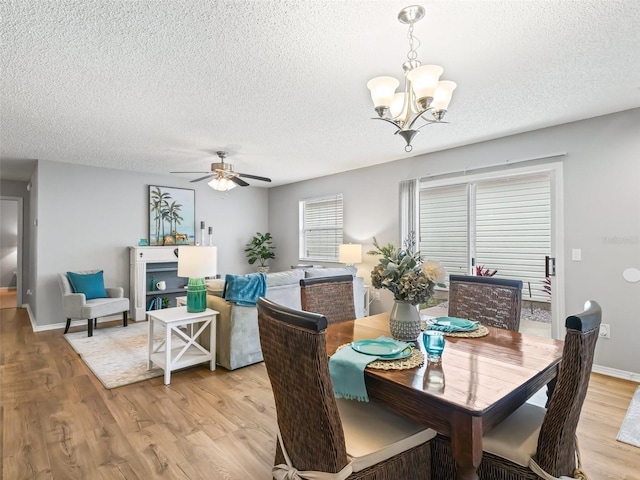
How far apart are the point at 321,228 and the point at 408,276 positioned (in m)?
4.87

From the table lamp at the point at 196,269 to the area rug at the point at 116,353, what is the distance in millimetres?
787

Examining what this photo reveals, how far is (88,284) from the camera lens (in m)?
4.98

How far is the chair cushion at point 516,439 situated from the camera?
1.29 meters

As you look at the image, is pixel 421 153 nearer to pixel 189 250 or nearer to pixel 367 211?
pixel 367 211

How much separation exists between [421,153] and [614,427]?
359cm

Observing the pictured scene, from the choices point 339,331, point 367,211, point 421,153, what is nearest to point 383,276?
point 339,331

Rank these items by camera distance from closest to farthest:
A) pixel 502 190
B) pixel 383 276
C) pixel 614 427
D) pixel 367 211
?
pixel 383 276
pixel 614 427
pixel 502 190
pixel 367 211

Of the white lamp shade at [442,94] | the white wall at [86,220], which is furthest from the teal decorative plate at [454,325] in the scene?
the white wall at [86,220]

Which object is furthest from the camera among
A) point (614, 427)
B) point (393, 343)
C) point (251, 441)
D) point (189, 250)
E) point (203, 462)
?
point (189, 250)

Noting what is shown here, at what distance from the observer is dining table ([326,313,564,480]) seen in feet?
3.69

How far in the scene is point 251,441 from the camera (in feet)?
7.27

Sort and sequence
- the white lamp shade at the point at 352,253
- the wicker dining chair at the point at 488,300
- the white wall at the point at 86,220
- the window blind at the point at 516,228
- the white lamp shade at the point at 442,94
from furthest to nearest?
the white lamp shade at the point at 352,253, the white wall at the point at 86,220, the window blind at the point at 516,228, the wicker dining chair at the point at 488,300, the white lamp shade at the point at 442,94

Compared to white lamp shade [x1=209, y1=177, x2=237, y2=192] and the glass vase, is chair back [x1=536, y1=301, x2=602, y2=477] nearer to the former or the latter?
the glass vase

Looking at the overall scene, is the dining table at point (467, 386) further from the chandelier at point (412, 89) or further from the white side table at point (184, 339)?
the white side table at point (184, 339)
